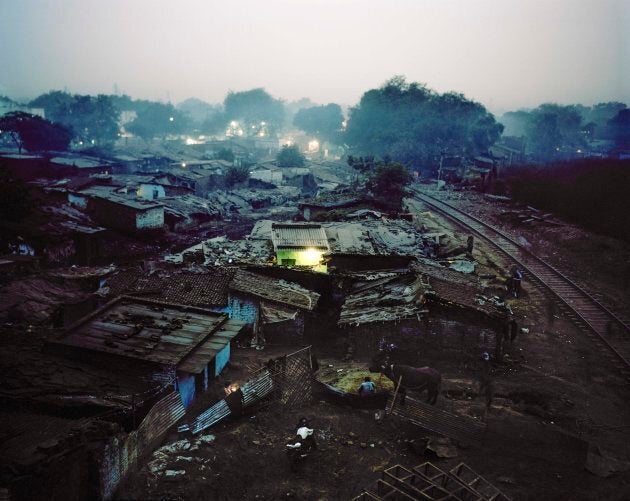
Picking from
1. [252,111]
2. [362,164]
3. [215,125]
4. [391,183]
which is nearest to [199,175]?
[362,164]

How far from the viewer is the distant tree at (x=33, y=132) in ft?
180

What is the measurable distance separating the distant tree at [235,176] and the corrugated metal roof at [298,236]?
32.2 m

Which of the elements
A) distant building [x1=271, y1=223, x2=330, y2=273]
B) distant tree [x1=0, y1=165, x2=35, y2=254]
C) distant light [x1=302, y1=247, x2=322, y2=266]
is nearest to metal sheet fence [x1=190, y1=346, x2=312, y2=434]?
distant building [x1=271, y1=223, x2=330, y2=273]

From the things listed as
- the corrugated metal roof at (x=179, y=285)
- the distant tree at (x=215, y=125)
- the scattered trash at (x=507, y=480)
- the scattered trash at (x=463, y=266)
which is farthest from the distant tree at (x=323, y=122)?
the scattered trash at (x=507, y=480)

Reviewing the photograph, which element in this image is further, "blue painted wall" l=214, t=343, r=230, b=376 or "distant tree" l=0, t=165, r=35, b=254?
"distant tree" l=0, t=165, r=35, b=254

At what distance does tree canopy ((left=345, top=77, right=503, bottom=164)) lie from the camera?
68.2m

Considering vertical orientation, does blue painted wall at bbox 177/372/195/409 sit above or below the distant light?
below

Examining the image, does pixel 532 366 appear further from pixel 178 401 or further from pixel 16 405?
pixel 16 405

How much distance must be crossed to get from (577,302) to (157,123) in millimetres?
96822

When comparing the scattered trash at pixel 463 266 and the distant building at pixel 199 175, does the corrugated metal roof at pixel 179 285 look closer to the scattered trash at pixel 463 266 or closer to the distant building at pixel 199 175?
the scattered trash at pixel 463 266

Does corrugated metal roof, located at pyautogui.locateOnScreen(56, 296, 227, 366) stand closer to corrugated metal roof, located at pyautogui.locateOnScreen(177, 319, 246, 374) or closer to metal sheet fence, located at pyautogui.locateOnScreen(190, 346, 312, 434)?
corrugated metal roof, located at pyautogui.locateOnScreen(177, 319, 246, 374)

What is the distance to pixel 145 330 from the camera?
1298 cm

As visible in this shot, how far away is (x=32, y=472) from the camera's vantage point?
7012mm

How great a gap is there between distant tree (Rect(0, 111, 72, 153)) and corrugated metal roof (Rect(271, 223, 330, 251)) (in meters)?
48.5
